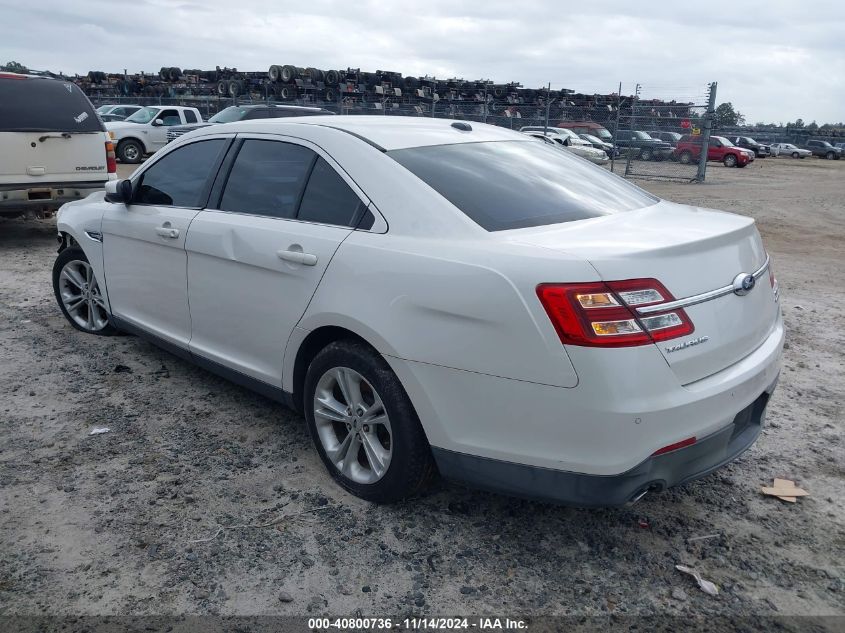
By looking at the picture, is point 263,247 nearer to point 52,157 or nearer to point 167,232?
point 167,232

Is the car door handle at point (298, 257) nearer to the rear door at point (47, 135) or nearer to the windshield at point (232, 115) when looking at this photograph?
the rear door at point (47, 135)

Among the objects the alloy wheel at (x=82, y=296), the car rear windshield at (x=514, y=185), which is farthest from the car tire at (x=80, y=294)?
the car rear windshield at (x=514, y=185)

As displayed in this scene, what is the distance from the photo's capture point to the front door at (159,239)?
13.1ft

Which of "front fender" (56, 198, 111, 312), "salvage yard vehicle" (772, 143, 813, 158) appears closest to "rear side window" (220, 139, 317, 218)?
"front fender" (56, 198, 111, 312)

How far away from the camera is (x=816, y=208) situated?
49.4 feet

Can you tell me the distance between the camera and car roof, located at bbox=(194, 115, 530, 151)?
3344 millimetres

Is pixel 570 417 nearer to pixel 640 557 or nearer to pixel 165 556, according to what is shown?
pixel 640 557

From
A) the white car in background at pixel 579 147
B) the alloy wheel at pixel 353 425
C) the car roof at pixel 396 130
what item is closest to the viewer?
the alloy wheel at pixel 353 425

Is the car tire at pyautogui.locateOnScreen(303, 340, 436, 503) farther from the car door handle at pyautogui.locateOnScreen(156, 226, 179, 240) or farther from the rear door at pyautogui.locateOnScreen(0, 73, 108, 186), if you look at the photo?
the rear door at pyautogui.locateOnScreen(0, 73, 108, 186)

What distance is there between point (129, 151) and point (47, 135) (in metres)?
12.1

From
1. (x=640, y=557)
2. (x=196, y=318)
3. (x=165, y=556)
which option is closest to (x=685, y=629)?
(x=640, y=557)

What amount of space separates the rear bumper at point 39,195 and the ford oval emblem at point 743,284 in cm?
807

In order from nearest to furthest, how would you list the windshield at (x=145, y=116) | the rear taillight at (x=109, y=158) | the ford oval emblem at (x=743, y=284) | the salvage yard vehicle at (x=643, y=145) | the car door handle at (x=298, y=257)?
the ford oval emblem at (x=743, y=284)
the car door handle at (x=298, y=257)
the rear taillight at (x=109, y=158)
the windshield at (x=145, y=116)
the salvage yard vehicle at (x=643, y=145)

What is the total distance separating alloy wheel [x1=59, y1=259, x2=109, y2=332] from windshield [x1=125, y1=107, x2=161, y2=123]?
637 inches
